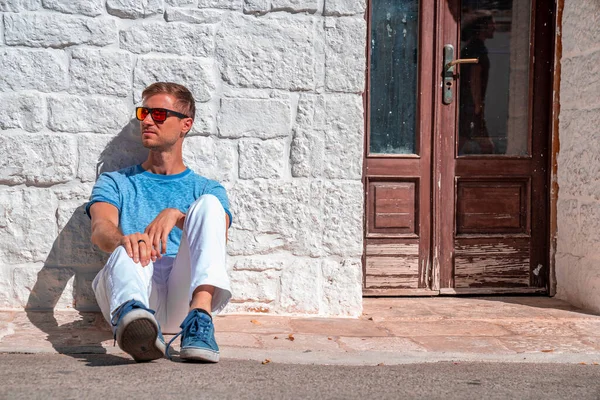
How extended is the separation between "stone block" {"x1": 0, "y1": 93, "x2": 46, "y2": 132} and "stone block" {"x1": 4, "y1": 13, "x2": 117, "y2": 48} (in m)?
0.28

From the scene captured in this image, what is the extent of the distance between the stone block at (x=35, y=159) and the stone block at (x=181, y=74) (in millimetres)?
494

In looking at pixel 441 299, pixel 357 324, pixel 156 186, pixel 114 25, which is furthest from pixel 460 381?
pixel 114 25

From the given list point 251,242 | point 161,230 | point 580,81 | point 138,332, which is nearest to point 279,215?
point 251,242

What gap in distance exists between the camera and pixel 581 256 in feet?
16.8

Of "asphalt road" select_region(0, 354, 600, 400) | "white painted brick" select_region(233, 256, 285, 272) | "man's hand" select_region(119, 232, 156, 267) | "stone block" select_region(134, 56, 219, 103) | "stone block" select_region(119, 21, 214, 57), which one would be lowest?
"asphalt road" select_region(0, 354, 600, 400)

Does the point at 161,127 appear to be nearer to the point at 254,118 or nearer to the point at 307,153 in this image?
the point at 254,118

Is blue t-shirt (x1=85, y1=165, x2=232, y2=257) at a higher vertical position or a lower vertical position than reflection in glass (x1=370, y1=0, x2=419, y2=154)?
lower

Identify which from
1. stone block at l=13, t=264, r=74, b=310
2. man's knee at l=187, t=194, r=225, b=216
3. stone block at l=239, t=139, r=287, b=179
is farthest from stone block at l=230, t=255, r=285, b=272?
man's knee at l=187, t=194, r=225, b=216

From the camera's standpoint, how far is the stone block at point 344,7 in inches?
177

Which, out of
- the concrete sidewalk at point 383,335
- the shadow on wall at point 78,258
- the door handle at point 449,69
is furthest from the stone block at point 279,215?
the door handle at point 449,69

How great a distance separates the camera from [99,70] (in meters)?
4.37

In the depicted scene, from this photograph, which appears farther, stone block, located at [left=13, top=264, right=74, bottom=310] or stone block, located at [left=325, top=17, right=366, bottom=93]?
stone block, located at [left=325, top=17, right=366, bottom=93]

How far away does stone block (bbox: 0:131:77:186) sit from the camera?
4.33 metres

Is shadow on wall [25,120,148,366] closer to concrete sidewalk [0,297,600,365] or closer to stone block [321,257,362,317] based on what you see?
concrete sidewalk [0,297,600,365]
